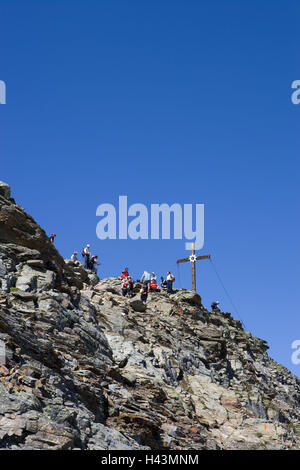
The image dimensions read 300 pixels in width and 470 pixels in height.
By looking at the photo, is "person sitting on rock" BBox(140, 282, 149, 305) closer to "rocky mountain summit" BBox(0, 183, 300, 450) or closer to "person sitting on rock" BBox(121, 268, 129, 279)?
"rocky mountain summit" BBox(0, 183, 300, 450)

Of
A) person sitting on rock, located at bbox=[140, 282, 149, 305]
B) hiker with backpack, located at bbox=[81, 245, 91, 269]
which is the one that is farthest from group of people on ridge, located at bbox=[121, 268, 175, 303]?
hiker with backpack, located at bbox=[81, 245, 91, 269]

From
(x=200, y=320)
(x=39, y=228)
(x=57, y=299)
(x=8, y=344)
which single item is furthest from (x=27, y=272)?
(x=200, y=320)

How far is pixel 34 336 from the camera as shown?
23219mm

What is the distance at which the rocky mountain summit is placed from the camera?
62.5 feet

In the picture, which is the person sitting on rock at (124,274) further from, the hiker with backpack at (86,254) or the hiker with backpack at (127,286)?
the hiker with backpack at (86,254)

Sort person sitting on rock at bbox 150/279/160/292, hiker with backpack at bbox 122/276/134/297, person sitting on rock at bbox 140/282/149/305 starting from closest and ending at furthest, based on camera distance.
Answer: hiker with backpack at bbox 122/276/134/297
person sitting on rock at bbox 140/282/149/305
person sitting on rock at bbox 150/279/160/292

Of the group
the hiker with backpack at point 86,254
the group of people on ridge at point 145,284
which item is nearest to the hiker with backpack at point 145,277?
the group of people on ridge at point 145,284

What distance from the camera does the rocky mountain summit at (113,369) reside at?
62.5ft

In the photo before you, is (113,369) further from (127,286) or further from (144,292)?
(144,292)

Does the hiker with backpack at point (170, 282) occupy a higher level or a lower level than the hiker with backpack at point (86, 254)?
lower

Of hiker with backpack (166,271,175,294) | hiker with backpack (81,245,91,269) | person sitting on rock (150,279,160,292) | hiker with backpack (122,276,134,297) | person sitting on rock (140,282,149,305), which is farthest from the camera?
hiker with backpack (166,271,175,294)

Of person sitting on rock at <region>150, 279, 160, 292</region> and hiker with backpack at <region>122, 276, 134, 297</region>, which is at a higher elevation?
person sitting on rock at <region>150, 279, 160, 292</region>

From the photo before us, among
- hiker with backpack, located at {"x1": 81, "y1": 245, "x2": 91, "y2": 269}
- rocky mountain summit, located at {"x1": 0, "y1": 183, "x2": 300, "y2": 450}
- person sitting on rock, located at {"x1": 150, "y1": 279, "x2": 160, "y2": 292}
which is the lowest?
rocky mountain summit, located at {"x1": 0, "y1": 183, "x2": 300, "y2": 450}
